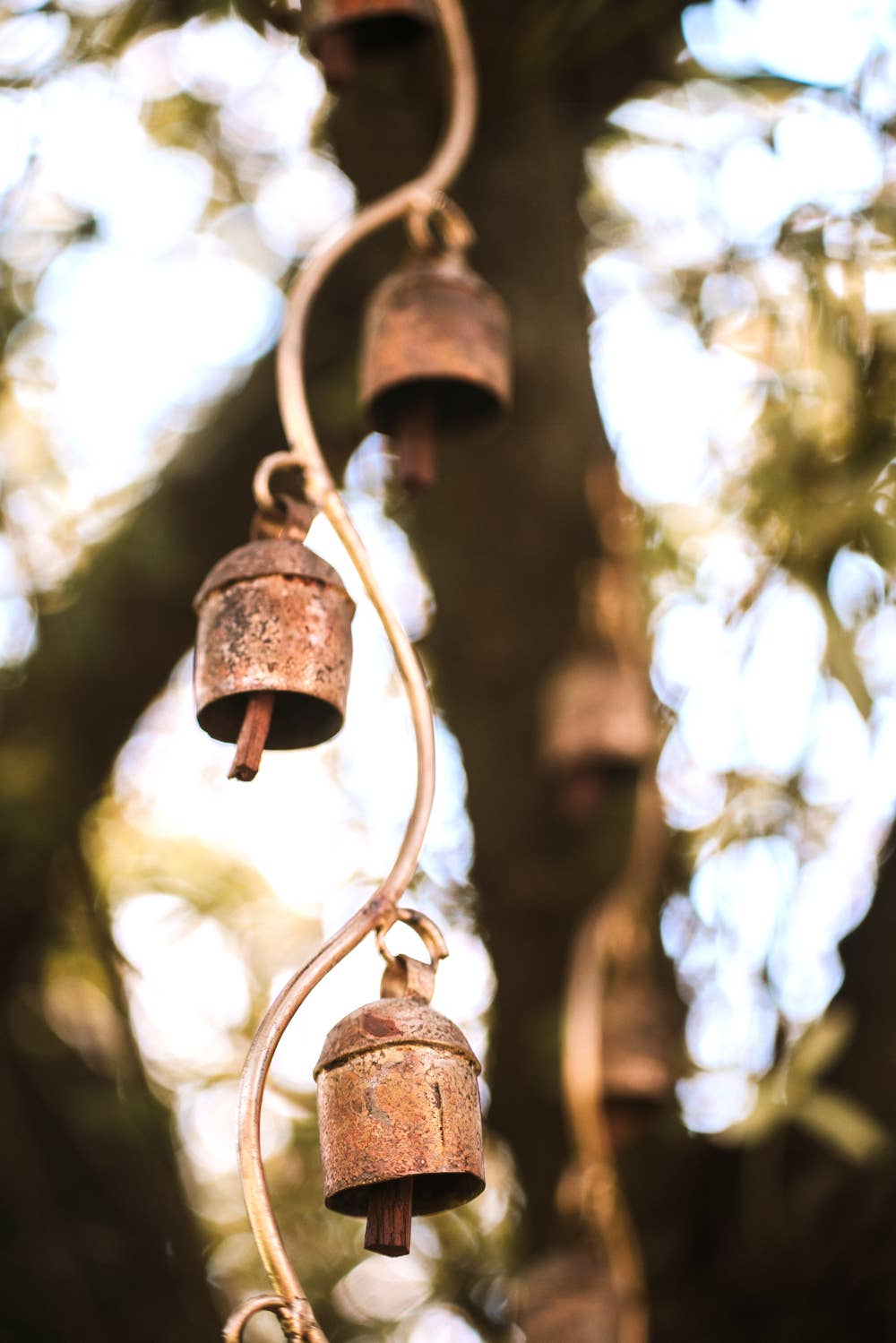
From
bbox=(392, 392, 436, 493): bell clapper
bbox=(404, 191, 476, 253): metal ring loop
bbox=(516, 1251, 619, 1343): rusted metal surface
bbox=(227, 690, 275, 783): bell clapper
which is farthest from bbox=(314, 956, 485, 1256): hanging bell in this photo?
bbox=(516, 1251, 619, 1343): rusted metal surface

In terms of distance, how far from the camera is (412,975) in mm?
820

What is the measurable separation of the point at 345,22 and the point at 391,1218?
972 millimetres

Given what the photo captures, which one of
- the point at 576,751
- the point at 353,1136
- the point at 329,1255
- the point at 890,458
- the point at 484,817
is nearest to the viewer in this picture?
the point at 353,1136

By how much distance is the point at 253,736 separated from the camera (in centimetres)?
82

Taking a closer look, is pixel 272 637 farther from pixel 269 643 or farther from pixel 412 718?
pixel 412 718

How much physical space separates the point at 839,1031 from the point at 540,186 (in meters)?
1.14

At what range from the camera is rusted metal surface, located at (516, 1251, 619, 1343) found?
150 centimetres

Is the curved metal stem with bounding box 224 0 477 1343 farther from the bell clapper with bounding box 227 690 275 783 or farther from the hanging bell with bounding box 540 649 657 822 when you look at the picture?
the hanging bell with bounding box 540 649 657 822

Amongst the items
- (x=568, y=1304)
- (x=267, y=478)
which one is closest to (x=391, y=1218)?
(x=267, y=478)

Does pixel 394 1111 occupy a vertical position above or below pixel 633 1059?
below

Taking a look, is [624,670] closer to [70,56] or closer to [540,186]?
[540,186]

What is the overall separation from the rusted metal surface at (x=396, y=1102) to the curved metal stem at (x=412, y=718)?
1.9 inches

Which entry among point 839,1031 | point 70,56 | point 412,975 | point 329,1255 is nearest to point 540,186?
point 70,56

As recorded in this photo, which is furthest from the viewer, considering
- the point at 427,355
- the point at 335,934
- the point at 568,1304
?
the point at 568,1304
